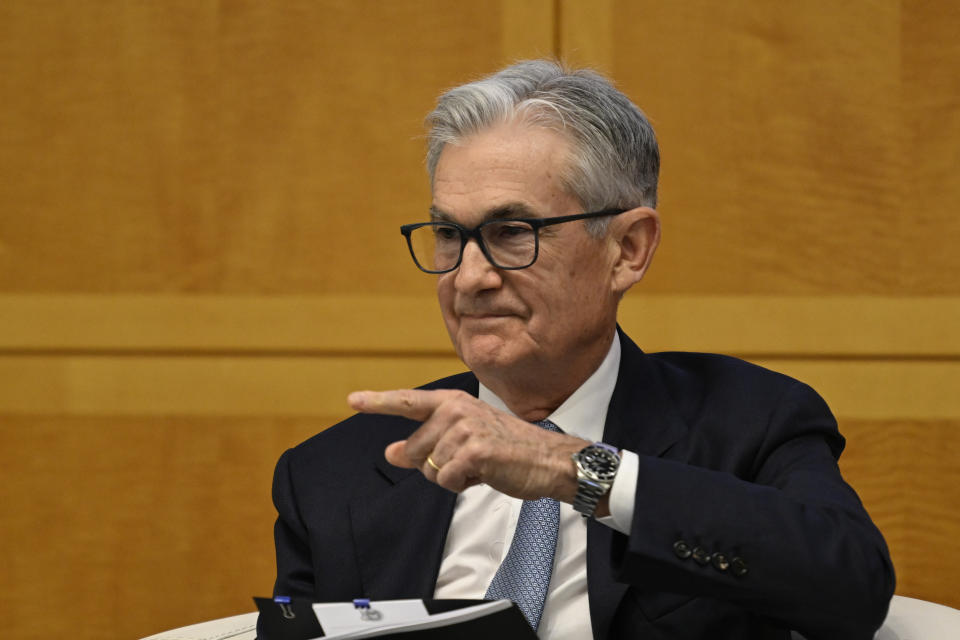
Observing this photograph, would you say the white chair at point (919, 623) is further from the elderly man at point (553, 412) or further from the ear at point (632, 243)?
the ear at point (632, 243)

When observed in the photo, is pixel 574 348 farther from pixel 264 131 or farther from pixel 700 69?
pixel 264 131

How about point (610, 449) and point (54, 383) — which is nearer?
point (610, 449)

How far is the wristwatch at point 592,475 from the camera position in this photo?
1.16 metres

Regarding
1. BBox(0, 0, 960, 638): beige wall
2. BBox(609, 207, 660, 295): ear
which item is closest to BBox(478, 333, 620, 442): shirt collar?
BBox(609, 207, 660, 295): ear

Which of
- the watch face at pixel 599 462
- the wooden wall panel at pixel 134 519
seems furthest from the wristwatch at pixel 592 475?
the wooden wall panel at pixel 134 519

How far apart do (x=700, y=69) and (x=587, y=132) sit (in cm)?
90

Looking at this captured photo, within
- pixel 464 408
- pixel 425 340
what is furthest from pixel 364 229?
pixel 464 408

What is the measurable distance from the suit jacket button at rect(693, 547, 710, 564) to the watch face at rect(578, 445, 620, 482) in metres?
0.11

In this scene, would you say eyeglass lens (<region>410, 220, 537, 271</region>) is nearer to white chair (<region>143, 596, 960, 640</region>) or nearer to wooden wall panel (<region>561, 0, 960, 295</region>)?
white chair (<region>143, 596, 960, 640</region>)

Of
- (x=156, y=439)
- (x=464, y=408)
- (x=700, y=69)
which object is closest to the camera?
(x=464, y=408)

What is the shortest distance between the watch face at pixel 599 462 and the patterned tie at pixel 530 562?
245mm

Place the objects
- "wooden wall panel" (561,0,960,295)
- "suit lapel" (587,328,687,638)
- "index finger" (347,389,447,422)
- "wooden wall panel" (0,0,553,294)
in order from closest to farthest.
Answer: "index finger" (347,389,447,422)
"suit lapel" (587,328,687,638)
"wooden wall panel" (561,0,960,295)
"wooden wall panel" (0,0,553,294)

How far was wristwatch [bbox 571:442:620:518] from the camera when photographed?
3.81 feet

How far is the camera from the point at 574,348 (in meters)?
1.51
